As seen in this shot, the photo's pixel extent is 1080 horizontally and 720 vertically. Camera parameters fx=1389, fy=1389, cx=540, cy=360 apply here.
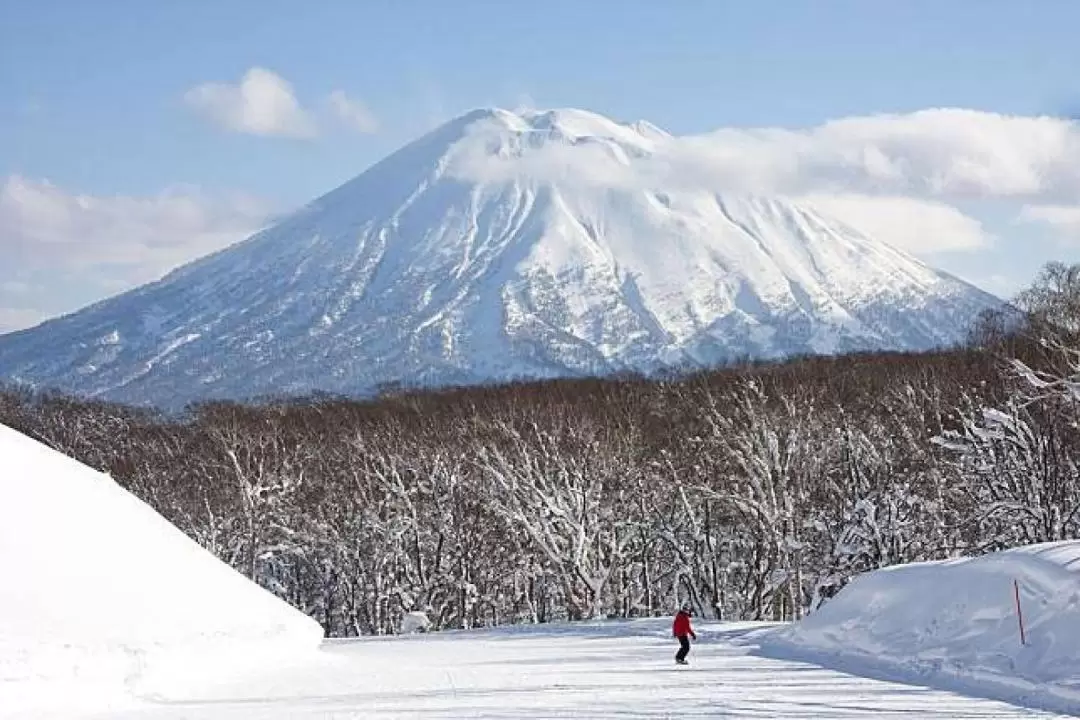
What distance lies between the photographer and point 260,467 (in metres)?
56.4

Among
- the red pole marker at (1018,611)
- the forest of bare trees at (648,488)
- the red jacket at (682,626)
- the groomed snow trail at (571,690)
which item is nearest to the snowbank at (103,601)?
the groomed snow trail at (571,690)

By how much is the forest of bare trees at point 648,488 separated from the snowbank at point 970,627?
16.8 m

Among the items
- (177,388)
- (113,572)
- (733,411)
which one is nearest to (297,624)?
(113,572)

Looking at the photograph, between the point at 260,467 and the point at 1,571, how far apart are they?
1173 inches

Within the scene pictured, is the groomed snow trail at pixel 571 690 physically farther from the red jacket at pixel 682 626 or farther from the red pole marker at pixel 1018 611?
the red pole marker at pixel 1018 611

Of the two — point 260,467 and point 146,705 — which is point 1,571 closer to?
point 146,705

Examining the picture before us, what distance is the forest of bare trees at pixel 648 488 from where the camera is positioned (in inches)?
1827

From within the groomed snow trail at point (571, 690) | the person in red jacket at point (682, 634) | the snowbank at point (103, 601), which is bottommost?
the groomed snow trail at point (571, 690)

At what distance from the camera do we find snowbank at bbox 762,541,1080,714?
59.2 feet

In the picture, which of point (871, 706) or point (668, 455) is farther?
point (668, 455)

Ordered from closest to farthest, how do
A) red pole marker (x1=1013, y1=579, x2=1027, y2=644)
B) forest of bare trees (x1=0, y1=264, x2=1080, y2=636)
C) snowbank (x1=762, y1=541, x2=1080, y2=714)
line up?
snowbank (x1=762, y1=541, x2=1080, y2=714)
red pole marker (x1=1013, y1=579, x2=1027, y2=644)
forest of bare trees (x1=0, y1=264, x2=1080, y2=636)

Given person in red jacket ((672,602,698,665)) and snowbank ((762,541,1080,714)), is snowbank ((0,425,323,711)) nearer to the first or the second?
person in red jacket ((672,602,698,665))

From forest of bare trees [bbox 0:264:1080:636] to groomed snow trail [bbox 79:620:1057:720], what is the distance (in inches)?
634

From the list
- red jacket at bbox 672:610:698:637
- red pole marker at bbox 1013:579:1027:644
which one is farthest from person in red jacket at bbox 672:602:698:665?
red pole marker at bbox 1013:579:1027:644
